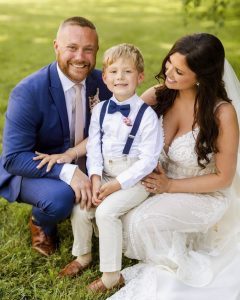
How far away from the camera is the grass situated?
3346 millimetres

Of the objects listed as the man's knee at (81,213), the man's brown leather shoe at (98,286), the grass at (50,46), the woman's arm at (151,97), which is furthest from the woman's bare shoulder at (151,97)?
the man's brown leather shoe at (98,286)

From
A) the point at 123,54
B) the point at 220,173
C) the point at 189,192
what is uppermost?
the point at 123,54

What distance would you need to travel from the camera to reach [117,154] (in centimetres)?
326

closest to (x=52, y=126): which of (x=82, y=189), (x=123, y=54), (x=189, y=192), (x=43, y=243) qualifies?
(x=82, y=189)

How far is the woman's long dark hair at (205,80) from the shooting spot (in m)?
3.10

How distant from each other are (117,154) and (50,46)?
5646mm

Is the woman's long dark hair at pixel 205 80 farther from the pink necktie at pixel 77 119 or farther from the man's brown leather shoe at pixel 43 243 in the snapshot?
the man's brown leather shoe at pixel 43 243

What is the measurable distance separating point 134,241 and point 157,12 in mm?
8840

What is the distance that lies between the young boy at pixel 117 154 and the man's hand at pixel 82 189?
0.04 meters

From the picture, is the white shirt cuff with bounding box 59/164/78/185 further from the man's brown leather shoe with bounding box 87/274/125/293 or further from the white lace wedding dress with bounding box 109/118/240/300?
the man's brown leather shoe with bounding box 87/274/125/293

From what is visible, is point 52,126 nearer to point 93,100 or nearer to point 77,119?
point 77,119

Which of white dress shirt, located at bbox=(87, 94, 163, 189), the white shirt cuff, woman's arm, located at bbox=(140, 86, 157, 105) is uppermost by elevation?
woman's arm, located at bbox=(140, 86, 157, 105)

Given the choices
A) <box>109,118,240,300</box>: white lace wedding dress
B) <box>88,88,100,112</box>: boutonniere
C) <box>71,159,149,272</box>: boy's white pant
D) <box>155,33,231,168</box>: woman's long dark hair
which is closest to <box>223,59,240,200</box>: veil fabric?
<box>109,118,240,300</box>: white lace wedding dress

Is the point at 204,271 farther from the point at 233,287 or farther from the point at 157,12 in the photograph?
the point at 157,12
